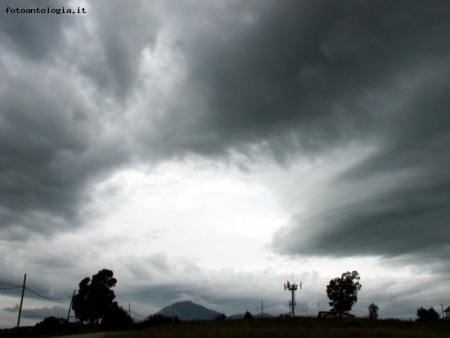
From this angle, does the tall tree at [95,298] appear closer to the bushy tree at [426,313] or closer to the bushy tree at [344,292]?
the bushy tree at [344,292]

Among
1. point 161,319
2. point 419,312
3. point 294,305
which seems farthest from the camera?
point 419,312

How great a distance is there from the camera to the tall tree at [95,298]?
224 ft

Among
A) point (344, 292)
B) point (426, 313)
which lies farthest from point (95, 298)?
point (426, 313)

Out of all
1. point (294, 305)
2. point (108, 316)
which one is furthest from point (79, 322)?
point (294, 305)

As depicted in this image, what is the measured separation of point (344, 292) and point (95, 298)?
178 ft

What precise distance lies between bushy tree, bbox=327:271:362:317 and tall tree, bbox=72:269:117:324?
4944cm

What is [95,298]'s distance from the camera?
226 ft

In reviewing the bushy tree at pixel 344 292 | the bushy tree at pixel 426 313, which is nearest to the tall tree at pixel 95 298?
the bushy tree at pixel 344 292

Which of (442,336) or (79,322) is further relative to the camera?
(79,322)

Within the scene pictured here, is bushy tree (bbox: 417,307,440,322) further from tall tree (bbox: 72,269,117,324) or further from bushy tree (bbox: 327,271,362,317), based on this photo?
tall tree (bbox: 72,269,117,324)

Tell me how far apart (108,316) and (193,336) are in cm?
4337

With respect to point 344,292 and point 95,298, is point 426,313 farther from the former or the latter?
point 95,298

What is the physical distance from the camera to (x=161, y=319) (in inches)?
2319

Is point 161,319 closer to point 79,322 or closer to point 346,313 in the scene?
point 79,322
